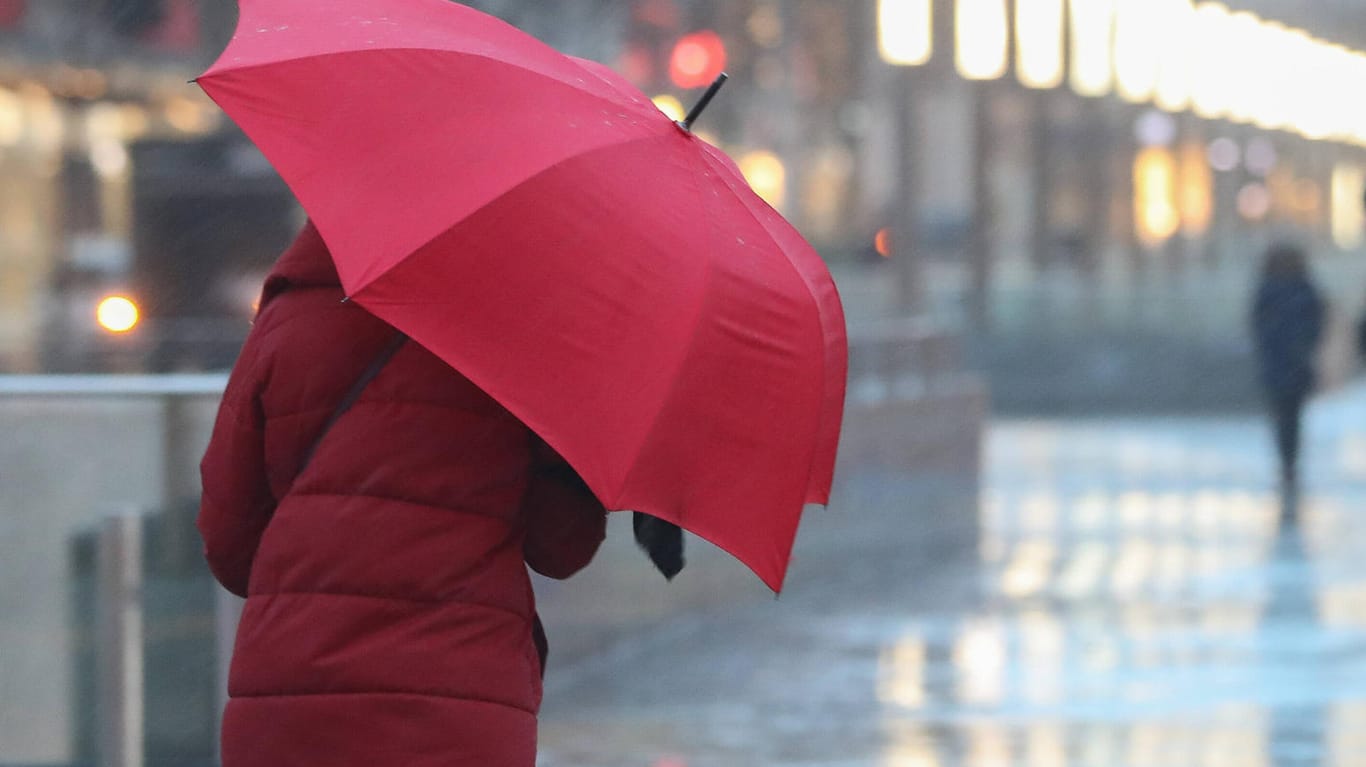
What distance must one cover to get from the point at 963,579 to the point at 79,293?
1324cm

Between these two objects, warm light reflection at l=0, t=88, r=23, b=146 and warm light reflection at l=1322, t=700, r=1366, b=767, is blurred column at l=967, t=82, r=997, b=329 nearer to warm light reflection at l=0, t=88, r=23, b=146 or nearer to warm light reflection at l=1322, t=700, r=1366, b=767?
warm light reflection at l=0, t=88, r=23, b=146

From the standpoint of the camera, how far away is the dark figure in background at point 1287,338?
16.2 meters

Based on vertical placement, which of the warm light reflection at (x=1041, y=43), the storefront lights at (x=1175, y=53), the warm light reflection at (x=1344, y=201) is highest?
the warm light reflection at (x=1344, y=201)

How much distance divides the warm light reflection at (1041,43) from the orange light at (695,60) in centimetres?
981

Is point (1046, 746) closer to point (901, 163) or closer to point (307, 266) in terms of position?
point (307, 266)

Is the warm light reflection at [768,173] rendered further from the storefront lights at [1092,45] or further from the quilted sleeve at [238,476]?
the quilted sleeve at [238,476]

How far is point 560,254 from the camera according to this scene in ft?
10.5

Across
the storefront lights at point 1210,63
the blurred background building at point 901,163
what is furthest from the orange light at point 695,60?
the storefront lights at point 1210,63

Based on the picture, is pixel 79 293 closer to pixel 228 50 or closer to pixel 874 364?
pixel 874 364

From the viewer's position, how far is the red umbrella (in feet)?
10.2

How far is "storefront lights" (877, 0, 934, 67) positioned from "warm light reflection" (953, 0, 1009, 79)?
17.5 ft

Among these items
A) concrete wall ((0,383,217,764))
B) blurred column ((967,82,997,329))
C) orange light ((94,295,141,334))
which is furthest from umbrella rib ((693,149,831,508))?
blurred column ((967,82,997,329))

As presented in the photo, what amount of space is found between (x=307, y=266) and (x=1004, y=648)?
6.66 metres

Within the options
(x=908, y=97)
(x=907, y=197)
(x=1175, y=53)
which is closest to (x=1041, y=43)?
(x=1175, y=53)
